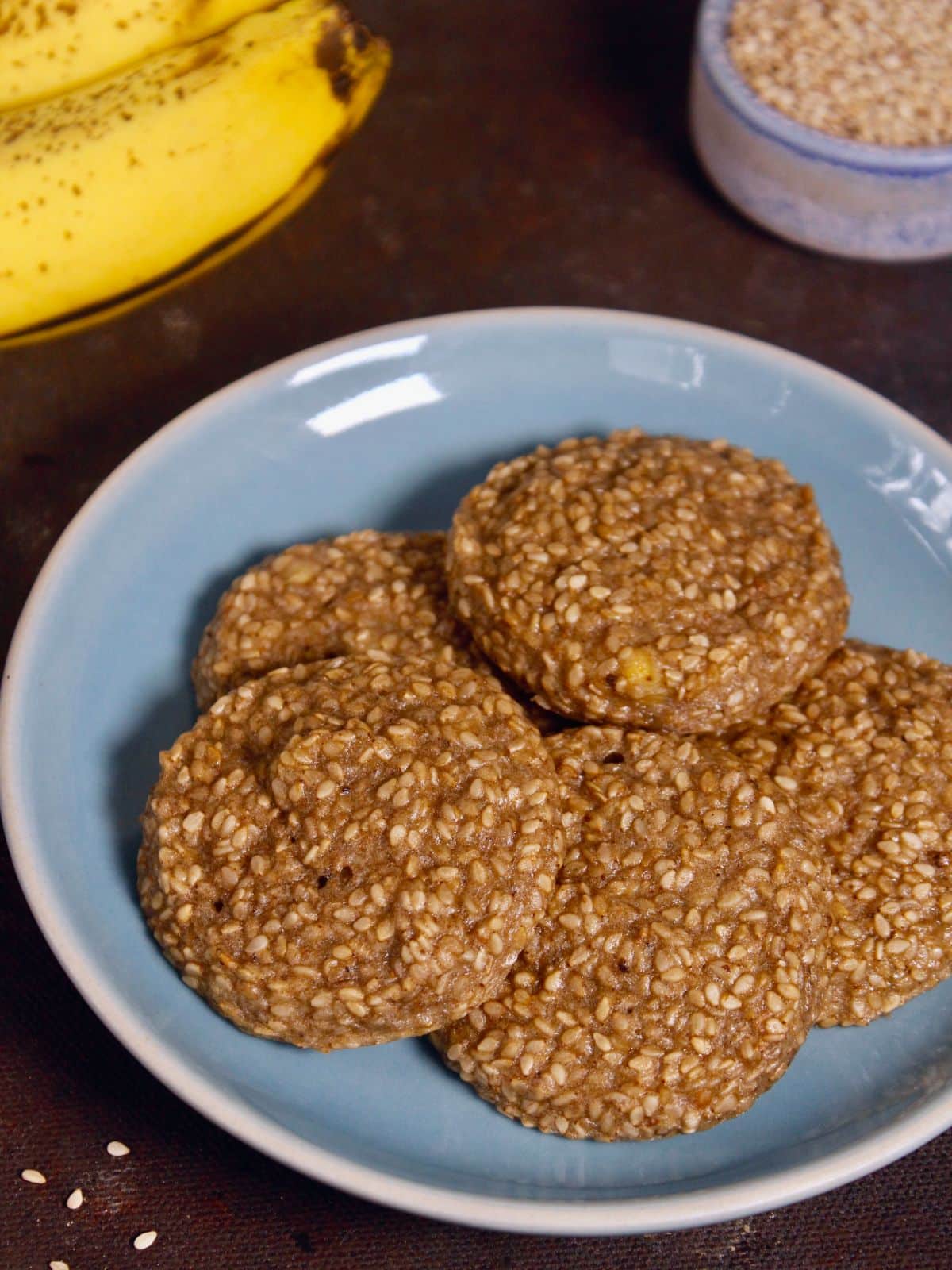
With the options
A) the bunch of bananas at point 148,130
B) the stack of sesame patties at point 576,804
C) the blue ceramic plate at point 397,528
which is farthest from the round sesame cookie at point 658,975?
the bunch of bananas at point 148,130

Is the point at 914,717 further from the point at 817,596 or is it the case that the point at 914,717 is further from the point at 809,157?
the point at 809,157

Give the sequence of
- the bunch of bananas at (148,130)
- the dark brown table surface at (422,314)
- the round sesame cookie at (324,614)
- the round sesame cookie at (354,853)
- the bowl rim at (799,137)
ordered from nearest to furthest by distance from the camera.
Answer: the round sesame cookie at (354,853)
the dark brown table surface at (422,314)
the round sesame cookie at (324,614)
the bunch of bananas at (148,130)
the bowl rim at (799,137)

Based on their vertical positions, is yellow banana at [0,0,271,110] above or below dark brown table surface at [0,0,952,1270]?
above

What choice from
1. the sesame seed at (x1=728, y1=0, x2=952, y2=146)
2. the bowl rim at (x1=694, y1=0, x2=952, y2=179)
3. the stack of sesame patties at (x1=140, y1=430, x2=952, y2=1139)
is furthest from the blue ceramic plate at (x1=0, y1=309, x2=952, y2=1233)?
the sesame seed at (x1=728, y1=0, x2=952, y2=146)

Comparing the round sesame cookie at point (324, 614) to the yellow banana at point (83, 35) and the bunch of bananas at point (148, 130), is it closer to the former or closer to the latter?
the bunch of bananas at point (148, 130)

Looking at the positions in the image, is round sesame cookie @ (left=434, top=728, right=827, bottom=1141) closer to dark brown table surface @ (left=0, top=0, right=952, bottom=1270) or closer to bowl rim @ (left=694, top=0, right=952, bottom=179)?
dark brown table surface @ (left=0, top=0, right=952, bottom=1270)

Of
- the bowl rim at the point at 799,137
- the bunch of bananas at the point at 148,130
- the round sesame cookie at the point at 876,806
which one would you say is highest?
A: the bunch of bananas at the point at 148,130

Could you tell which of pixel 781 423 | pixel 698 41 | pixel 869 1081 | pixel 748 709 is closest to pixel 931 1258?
pixel 869 1081
